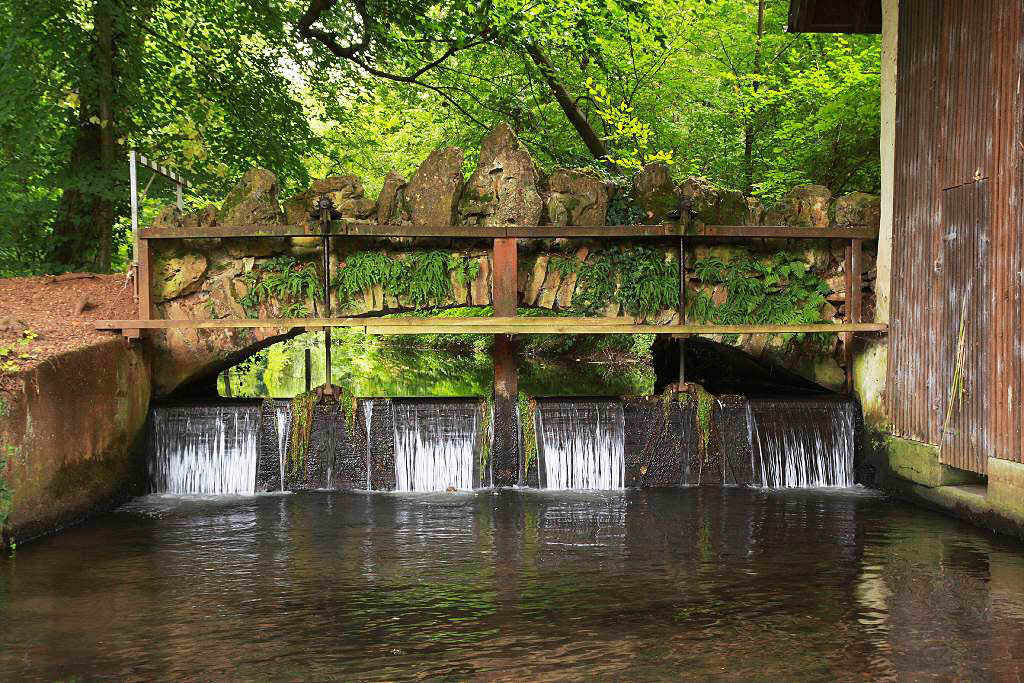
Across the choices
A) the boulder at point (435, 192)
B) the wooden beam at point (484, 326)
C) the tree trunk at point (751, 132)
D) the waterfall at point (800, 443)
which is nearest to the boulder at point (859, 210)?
the wooden beam at point (484, 326)

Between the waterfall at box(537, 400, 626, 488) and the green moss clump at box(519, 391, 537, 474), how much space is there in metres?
0.06

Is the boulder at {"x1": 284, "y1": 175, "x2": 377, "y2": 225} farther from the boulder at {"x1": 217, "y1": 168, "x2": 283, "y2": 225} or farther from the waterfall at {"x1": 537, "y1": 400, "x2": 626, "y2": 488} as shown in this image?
the waterfall at {"x1": 537, "y1": 400, "x2": 626, "y2": 488}

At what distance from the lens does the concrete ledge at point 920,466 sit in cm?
1033

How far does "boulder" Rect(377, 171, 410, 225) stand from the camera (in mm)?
12391

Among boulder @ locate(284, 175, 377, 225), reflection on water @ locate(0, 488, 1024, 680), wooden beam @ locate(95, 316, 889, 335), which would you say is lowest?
reflection on water @ locate(0, 488, 1024, 680)

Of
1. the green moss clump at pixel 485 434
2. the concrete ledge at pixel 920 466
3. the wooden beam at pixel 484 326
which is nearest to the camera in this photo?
the concrete ledge at pixel 920 466

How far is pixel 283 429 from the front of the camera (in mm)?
11797

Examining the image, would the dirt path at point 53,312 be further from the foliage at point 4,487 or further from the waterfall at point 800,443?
the waterfall at point 800,443

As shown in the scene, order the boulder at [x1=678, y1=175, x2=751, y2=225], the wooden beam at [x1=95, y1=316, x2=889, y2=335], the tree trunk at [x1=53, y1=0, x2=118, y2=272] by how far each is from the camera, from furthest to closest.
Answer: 1. the tree trunk at [x1=53, y1=0, x2=118, y2=272]
2. the boulder at [x1=678, y1=175, x2=751, y2=225]
3. the wooden beam at [x1=95, y1=316, x2=889, y2=335]

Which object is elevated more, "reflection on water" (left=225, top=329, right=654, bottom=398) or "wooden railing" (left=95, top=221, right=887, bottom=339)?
"wooden railing" (left=95, top=221, right=887, bottom=339)

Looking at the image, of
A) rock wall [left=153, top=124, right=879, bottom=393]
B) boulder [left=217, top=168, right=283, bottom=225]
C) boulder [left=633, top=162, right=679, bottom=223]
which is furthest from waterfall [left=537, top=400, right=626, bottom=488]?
boulder [left=217, top=168, right=283, bottom=225]

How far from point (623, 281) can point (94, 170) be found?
8509mm

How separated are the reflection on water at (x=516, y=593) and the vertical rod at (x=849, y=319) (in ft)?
7.47

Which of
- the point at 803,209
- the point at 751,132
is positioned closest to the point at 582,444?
the point at 803,209
